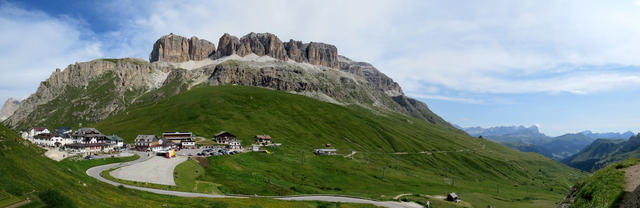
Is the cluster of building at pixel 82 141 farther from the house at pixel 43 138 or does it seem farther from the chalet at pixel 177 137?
the chalet at pixel 177 137

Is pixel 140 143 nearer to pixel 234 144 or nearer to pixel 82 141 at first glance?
pixel 82 141

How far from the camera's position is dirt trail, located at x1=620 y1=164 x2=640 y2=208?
40.5 m

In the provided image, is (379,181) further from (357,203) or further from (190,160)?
(190,160)

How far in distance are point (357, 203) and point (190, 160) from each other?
65.4 meters

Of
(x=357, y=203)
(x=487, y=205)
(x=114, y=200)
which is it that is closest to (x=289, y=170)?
(x=357, y=203)

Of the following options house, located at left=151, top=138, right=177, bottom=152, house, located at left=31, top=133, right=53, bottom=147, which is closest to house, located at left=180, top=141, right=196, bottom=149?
house, located at left=151, top=138, right=177, bottom=152

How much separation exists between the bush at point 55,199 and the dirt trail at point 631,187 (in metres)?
64.5

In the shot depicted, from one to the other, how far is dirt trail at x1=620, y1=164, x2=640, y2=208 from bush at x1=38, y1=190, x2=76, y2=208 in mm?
64502

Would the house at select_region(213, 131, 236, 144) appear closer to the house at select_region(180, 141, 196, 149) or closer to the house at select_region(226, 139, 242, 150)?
the house at select_region(226, 139, 242, 150)

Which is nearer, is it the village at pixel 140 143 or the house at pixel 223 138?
the village at pixel 140 143

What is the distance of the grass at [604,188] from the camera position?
4497 centimetres

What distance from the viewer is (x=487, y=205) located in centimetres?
12631

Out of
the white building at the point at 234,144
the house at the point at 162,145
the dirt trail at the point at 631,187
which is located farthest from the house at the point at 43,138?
the dirt trail at the point at 631,187

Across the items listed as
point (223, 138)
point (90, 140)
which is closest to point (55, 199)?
point (90, 140)
